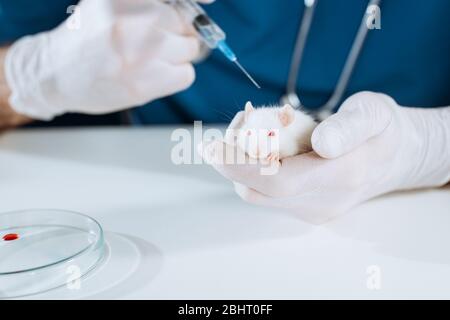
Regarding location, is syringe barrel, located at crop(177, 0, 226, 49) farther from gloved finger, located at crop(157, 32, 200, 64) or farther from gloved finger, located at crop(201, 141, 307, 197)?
gloved finger, located at crop(201, 141, 307, 197)

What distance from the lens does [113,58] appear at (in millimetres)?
1036

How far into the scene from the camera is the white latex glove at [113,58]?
3.38 ft

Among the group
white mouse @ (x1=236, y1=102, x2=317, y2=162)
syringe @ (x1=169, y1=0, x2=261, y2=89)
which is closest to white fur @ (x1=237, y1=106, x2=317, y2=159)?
white mouse @ (x1=236, y1=102, x2=317, y2=162)

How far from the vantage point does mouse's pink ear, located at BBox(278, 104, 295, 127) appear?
63 centimetres

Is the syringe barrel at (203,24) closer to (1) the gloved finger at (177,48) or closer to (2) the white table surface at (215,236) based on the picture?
(1) the gloved finger at (177,48)

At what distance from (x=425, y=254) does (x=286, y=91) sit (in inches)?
24.1

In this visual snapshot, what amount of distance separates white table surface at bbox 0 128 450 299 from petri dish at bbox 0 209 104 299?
0.06 ft

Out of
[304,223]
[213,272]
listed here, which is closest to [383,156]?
[304,223]

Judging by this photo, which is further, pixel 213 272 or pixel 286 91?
pixel 286 91

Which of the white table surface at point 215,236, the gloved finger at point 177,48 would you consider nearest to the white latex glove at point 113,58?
the gloved finger at point 177,48

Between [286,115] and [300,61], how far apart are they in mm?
568
